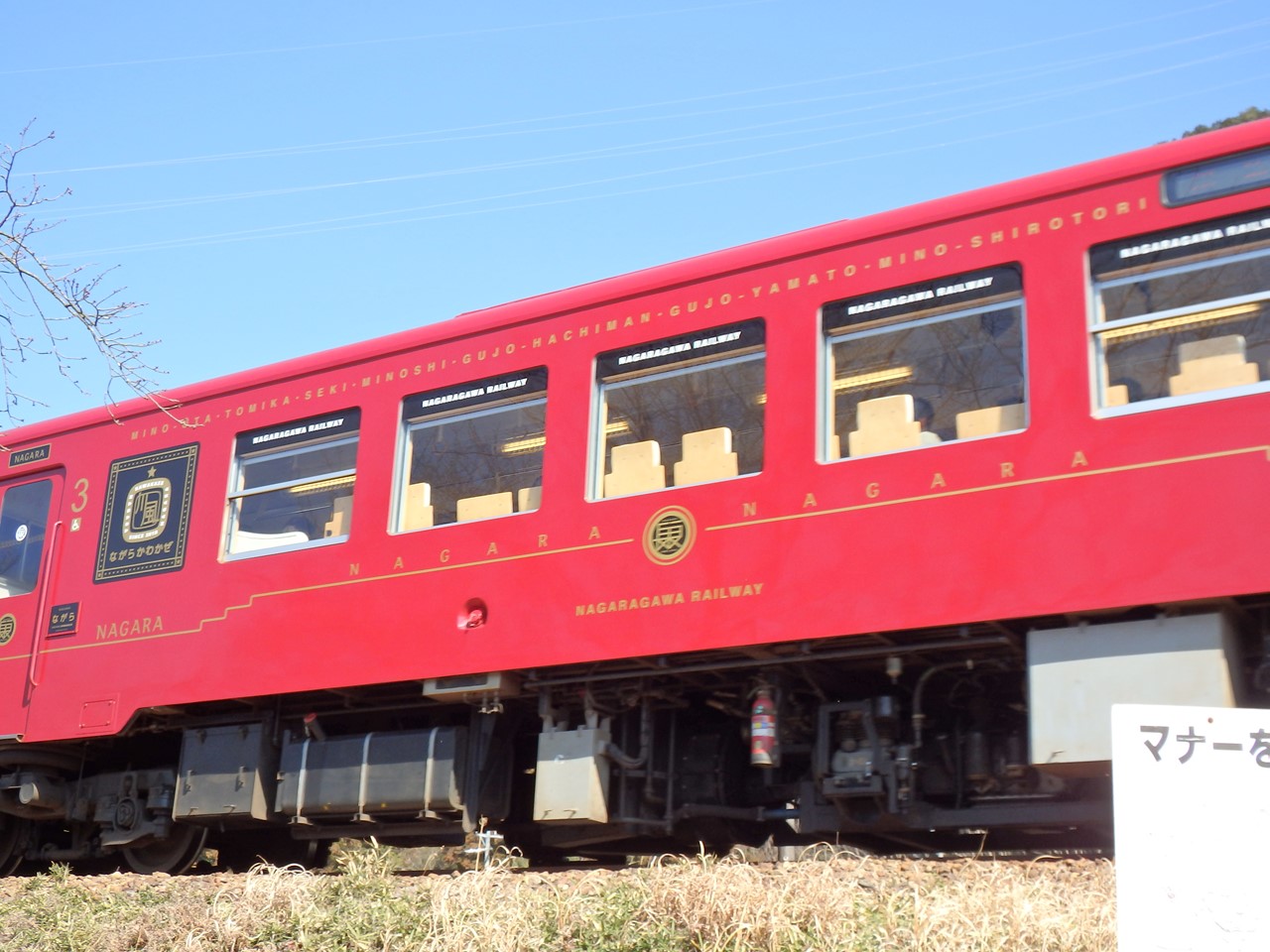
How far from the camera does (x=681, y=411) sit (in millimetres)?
8320

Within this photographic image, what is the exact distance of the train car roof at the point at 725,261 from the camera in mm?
6980

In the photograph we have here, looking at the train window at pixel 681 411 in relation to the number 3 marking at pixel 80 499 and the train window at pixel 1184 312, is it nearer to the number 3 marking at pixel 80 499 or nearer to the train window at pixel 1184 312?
the train window at pixel 1184 312

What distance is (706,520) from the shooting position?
26.1 ft

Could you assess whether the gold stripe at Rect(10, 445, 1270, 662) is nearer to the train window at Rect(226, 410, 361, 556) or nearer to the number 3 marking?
the train window at Rect(226, 410, 361, 556)

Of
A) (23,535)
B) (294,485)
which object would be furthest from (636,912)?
(23,535)

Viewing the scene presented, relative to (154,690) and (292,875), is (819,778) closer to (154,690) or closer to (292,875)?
(292,875)

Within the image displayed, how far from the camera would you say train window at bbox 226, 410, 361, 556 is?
32.0 feet

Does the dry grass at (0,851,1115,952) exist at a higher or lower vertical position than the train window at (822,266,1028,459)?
lower

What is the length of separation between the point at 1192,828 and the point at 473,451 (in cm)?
622

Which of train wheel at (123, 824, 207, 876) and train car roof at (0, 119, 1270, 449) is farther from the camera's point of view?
train wheel at (123, 824, 207, 876)

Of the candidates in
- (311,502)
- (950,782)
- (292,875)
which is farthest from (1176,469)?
(311,502)

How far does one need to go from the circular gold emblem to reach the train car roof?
1363 mm

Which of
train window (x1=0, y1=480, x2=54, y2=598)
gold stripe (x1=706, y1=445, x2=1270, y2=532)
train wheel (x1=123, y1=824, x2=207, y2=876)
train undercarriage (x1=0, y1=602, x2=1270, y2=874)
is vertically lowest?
train wheel (x1=123, y1=824, x2=207, y2=876)

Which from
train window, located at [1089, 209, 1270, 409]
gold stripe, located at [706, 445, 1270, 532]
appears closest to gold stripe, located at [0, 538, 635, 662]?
gold stripe, located at [706, 445, 1270, 532]
